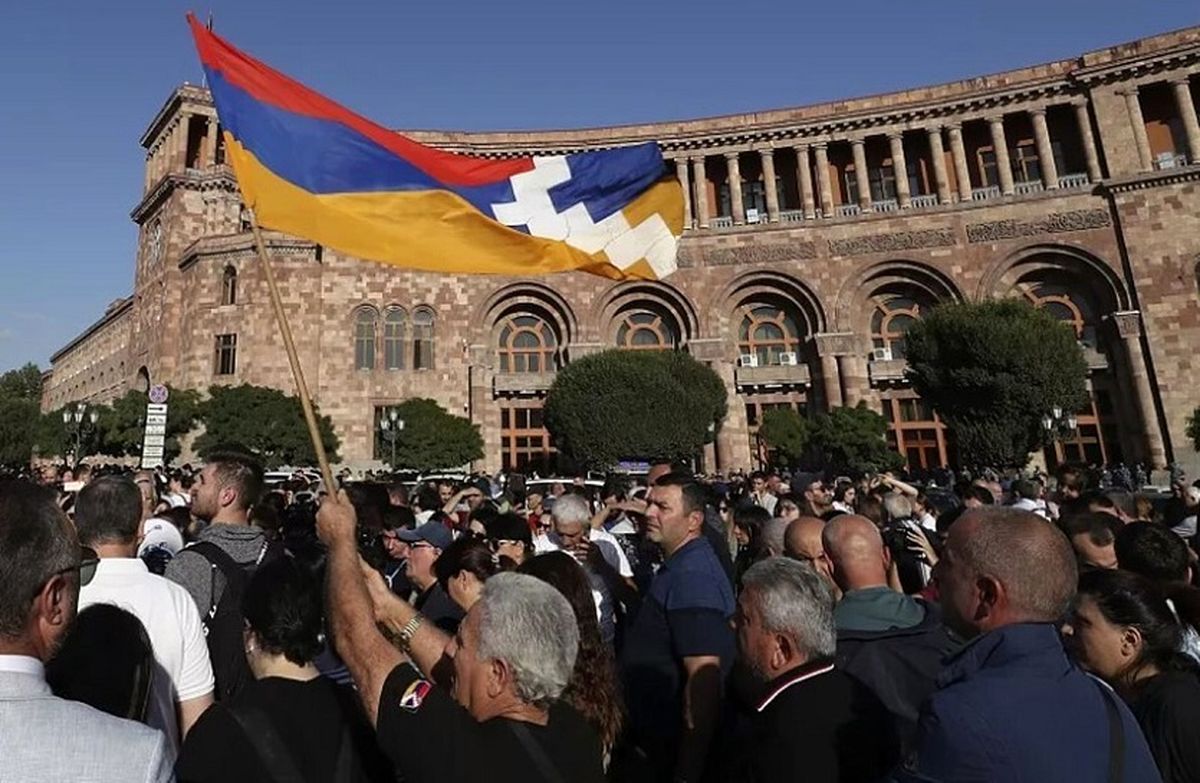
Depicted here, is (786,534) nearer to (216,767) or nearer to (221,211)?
(216,767)

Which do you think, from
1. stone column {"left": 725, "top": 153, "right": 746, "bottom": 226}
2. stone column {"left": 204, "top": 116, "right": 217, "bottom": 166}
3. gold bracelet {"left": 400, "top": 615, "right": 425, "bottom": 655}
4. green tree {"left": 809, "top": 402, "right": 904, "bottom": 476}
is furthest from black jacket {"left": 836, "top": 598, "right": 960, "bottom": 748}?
stone column {"left": 204, "top": 116, "right": 217, "bottom": 166}

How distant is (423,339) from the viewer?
2989 cm

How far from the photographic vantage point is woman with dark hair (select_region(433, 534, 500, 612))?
360 cm

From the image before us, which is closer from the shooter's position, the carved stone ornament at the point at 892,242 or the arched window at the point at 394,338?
the carved stone ornament at the point at 892,242

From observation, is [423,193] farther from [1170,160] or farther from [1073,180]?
[1170,160]

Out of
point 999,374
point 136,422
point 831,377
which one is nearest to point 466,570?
point 999,374

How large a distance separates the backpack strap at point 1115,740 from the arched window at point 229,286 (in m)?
33.4

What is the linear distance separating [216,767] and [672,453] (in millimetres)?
22872

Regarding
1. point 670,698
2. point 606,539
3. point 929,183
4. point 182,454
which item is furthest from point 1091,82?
point 182,454

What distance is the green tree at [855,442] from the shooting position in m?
23.5

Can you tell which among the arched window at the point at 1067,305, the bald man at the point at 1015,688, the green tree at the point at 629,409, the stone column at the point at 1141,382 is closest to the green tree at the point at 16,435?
the green tree at the point at 629,409

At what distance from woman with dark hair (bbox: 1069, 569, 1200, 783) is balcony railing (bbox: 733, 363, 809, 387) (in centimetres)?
2699

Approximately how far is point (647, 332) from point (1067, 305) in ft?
56.6

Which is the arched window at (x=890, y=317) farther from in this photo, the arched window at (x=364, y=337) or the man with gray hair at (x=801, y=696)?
the man with gray hair at (x=801, y=696)
